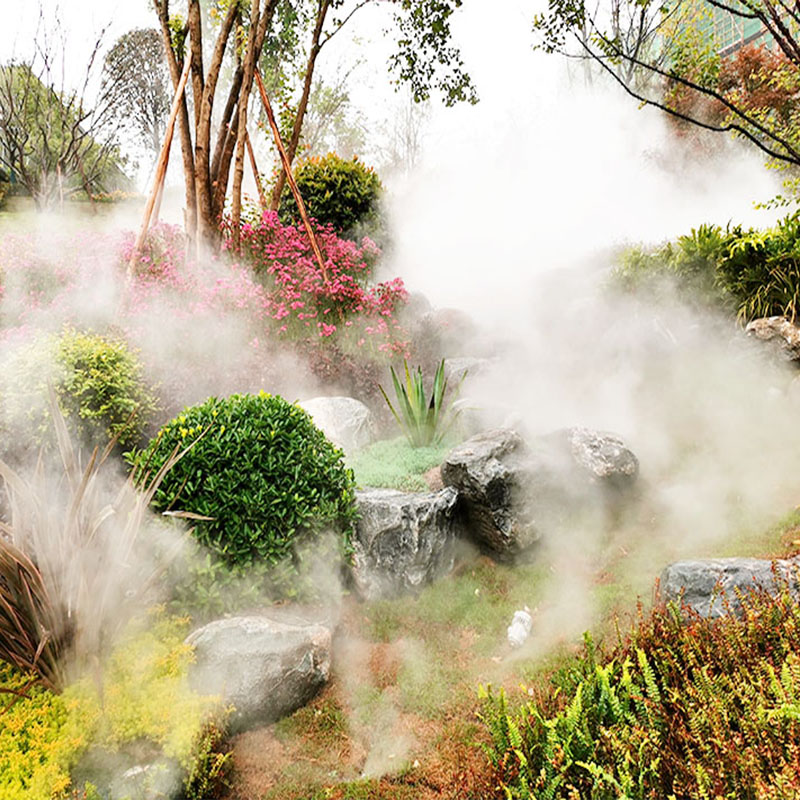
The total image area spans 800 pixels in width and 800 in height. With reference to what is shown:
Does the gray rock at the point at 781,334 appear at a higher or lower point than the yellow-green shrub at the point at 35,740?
higher

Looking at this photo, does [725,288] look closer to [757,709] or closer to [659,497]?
[659,497]

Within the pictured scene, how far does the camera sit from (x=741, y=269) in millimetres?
5656

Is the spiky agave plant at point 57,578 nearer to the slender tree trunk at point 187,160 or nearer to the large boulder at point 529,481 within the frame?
the large boulder at point 529,481

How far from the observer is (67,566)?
2301mm

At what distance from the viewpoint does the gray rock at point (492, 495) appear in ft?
12.3

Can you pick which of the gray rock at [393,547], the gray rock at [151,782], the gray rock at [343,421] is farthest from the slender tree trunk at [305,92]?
the gray rock at [151,782]

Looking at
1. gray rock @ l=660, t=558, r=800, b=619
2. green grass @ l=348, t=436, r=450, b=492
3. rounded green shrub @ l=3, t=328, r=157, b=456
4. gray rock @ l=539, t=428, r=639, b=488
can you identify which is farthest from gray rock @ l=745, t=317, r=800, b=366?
rounded green shrub @ l=3, t=328, r=157, b=456

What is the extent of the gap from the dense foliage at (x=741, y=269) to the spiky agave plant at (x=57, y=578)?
18.2 ft

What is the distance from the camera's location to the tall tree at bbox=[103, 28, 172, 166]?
1644 cm

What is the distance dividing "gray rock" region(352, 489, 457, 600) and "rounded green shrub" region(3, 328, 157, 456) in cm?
172

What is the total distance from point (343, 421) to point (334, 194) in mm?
5688

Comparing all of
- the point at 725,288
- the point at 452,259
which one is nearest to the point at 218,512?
the point at 725,288

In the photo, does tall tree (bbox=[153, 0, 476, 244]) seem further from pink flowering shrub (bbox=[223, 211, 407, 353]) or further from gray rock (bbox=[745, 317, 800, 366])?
gray rock (bbox=[745, 317, 800, 366])

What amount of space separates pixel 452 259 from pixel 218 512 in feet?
31.4
